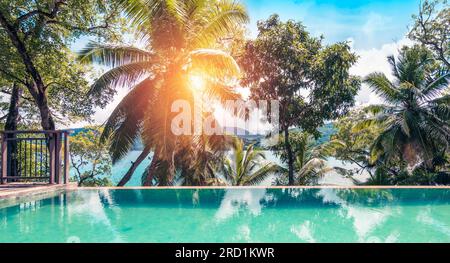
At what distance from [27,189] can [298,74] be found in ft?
25.2

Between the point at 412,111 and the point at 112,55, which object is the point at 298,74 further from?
the point at 112,55

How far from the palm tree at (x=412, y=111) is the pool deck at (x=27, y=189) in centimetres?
979

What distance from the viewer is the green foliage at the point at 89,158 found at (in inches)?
563

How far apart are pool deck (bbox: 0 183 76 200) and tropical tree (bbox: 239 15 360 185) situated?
20.2ft

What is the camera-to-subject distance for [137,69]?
24.9 ft

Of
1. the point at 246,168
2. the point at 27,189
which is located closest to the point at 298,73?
the point at 246,168

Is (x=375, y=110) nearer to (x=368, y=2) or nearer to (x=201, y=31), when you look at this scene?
(x=368, y=2)

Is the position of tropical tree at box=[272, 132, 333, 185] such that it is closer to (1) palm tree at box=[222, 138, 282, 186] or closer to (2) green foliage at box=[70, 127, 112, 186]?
(1) palm tree at box=[222, 138, 282, 186]

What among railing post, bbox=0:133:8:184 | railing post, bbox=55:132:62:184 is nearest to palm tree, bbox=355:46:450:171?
railing post, bbox=55:132:62:184

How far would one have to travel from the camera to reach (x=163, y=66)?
7930 millimetres

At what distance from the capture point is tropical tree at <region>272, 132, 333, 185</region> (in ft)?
34.1

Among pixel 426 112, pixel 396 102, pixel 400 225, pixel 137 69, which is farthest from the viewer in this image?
pixel 396 102

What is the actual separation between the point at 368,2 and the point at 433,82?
3.66m

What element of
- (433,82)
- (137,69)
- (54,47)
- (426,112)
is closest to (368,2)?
(433,82)
